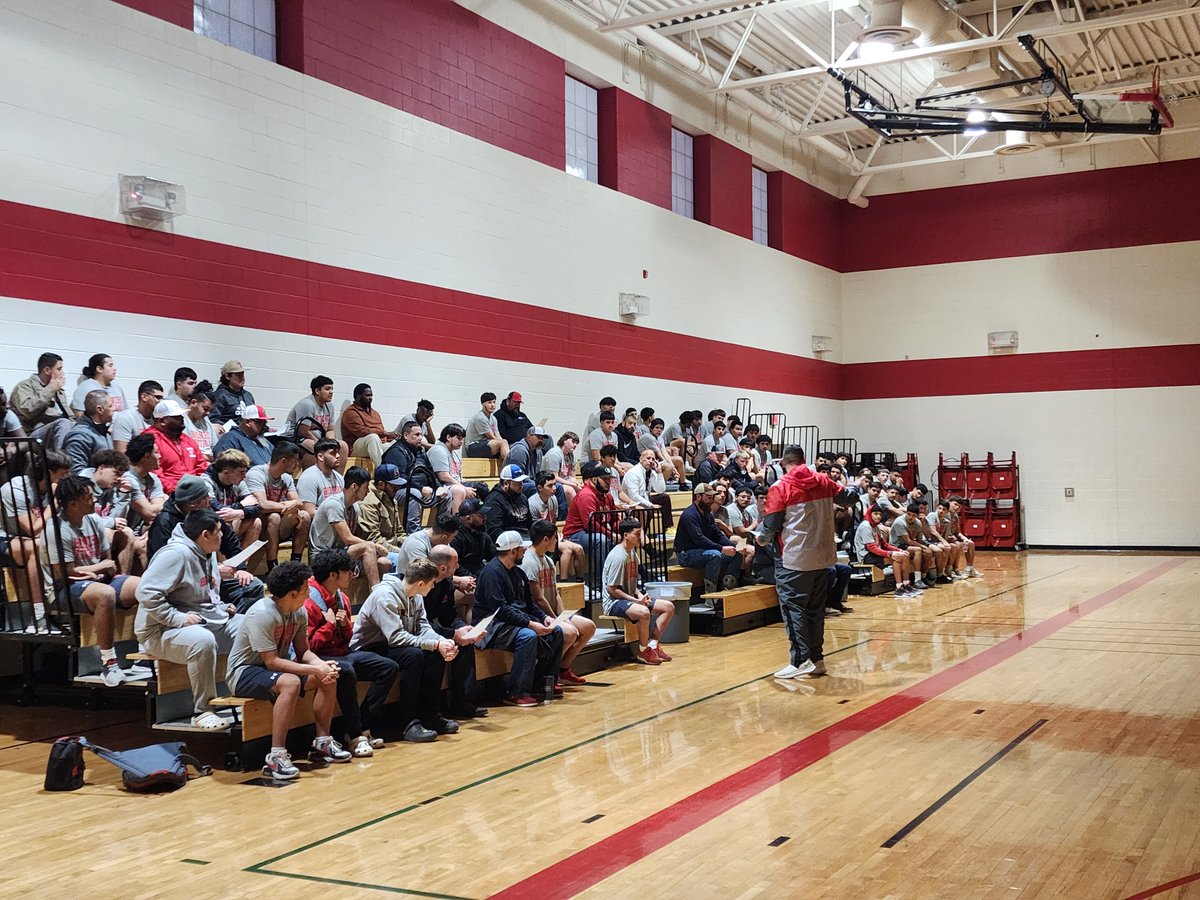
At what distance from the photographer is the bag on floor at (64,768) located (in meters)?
5.75

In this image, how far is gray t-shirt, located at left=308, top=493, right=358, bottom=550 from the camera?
314 inches

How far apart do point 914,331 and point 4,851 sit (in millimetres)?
20397

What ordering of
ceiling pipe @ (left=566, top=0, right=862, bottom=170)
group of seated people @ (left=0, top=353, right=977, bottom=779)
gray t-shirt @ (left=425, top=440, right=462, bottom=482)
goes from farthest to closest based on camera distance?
1. ceiling pipe @ (left=566, top=0, right=862, bottom=170)
2. gray t-shirt @ (left=425, top=440, right=462, bottom=482)
3. group of seated people @ (left=0, top=353, right=977, bottom=779)

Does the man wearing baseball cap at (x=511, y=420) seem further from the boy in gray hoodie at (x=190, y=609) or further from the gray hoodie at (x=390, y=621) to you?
the boy in gray hoodie at (x=190, y=609)

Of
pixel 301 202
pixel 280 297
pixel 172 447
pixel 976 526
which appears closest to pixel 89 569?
pixel 172 447

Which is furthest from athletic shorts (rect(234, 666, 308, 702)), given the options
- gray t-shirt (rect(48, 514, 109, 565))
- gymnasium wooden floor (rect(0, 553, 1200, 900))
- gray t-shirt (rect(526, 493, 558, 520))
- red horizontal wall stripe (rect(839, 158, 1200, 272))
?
red horizontal wall stripe (rect(839, 158, 1200, 272))

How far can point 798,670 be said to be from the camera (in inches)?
348

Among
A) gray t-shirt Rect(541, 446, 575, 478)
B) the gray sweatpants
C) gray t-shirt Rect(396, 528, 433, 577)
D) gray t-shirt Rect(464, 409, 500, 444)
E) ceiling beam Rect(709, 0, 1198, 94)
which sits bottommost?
the gray sweatpants

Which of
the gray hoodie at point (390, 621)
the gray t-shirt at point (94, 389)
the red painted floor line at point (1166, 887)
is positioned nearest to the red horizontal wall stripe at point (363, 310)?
the gray t-shirt at point (94, 389)

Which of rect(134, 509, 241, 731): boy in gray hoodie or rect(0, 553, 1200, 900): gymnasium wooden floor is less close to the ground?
rect(134, 509, 241, 731): boy in gray hoodie

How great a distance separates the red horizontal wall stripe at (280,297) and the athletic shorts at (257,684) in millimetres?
4230

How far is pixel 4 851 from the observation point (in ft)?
15.8

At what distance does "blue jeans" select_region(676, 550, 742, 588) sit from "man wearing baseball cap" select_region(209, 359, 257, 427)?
4562mm

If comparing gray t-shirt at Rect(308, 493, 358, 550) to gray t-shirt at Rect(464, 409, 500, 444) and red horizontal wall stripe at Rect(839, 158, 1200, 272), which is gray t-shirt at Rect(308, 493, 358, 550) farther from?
red horizontal wall stripe at Rect(839, 158, 1200, 272)
